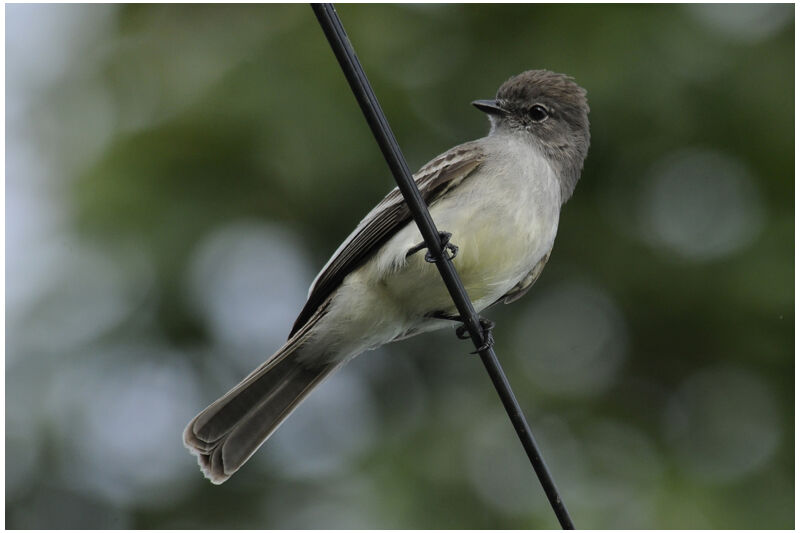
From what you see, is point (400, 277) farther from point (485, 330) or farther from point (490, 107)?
point (490, 107)

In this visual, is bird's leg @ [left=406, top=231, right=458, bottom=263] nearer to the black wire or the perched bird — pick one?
the perched bird

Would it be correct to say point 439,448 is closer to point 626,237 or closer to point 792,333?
point 626,237

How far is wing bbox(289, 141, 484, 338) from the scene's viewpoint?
16.8 ft

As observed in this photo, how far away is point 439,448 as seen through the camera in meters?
8.00

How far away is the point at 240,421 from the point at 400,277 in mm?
1034

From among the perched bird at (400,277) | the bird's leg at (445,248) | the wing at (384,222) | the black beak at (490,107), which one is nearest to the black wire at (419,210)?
the bird's leg at (445,248)

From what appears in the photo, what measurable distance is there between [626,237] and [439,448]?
86.6 inches

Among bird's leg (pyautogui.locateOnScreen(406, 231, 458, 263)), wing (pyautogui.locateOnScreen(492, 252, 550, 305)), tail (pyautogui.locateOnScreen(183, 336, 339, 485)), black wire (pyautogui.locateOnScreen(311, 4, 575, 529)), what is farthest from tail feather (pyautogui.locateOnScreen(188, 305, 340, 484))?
black wire (pyautogui.locateOnScreen(311, 4, 575, 529))

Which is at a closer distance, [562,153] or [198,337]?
[562,153]

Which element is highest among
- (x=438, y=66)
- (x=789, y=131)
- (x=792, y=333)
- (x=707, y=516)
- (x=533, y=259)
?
(x=438, y=66)

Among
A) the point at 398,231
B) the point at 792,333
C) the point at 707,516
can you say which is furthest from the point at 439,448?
the point at 398,231

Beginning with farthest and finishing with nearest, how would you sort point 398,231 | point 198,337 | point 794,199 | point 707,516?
point 794,199 → point 198,337 → point 707,516 → point 398,231

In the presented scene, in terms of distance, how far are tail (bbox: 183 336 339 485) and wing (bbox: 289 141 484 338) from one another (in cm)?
27

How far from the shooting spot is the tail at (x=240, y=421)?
5.23 metres
